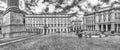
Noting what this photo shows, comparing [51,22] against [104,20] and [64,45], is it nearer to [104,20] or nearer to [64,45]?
[104,20]

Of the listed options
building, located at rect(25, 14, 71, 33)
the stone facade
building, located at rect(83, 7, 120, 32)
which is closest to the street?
the stone facade

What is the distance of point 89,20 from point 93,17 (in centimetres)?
380

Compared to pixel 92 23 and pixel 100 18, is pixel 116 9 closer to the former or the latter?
pixel 100 18

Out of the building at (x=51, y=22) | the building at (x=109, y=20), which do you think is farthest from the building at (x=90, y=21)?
the building at (x=51, y=22)

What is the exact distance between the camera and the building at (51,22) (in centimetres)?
5350

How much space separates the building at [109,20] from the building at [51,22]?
23396 mm

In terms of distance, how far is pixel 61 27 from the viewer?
2175 inches

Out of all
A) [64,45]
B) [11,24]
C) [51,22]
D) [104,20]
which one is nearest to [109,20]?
[104,20]

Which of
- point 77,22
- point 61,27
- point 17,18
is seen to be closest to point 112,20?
point 77,22

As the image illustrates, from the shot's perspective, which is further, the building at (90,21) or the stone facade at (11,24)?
the building at (90,21)

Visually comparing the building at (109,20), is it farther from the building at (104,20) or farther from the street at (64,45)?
the street at (64,45)

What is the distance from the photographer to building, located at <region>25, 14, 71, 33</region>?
53.5 meters

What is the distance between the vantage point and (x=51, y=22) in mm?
55031

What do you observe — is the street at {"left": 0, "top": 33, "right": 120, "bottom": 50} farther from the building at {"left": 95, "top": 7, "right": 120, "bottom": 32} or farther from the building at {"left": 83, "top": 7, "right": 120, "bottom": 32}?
the building at {"left": 83, "top": 7, "right": 120, "bottom": 32}
